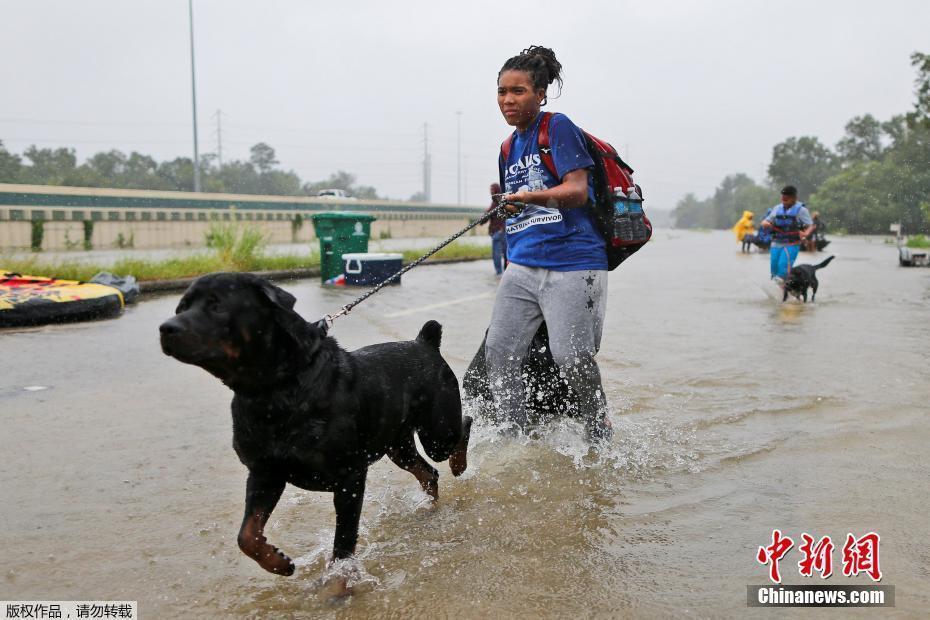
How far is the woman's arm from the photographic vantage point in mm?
3832

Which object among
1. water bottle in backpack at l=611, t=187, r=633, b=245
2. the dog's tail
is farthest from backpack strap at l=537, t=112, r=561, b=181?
the dog's tail

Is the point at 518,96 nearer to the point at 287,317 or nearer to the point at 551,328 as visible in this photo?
the point at 551,328

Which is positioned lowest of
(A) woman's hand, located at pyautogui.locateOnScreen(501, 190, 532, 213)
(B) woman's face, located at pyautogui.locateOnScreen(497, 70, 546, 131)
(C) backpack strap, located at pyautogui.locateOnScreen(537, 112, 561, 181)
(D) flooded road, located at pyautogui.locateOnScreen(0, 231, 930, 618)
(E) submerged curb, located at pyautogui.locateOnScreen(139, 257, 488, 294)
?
(D) flooded road, located at pyautogui.locateOnScreen(0, 231, 930, 618)

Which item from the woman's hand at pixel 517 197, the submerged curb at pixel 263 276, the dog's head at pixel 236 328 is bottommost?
the submerged curb at pixel 263 276

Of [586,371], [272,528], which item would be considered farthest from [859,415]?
[272,528]

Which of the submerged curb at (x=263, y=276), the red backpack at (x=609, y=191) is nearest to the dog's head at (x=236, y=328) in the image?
the red backpack at (x=609, y=191)

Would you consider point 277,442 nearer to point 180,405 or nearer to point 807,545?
point 807,545

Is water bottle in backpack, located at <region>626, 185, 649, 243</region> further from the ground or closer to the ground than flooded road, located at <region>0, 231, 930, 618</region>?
further from the ground

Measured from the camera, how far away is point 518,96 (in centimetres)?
400

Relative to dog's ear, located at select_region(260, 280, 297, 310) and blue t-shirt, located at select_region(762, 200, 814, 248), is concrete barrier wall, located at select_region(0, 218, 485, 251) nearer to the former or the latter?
blue t-shirt, located at select_region(762, 200, 814, 248)

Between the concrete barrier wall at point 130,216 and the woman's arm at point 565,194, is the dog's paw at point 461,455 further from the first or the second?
the concrete barrier wall at point 130,216

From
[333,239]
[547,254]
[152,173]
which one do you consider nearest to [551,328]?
[547,254]

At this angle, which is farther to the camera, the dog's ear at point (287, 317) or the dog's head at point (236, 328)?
the dog's ear at point (287, 317)

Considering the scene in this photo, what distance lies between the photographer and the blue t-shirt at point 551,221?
4.00m
